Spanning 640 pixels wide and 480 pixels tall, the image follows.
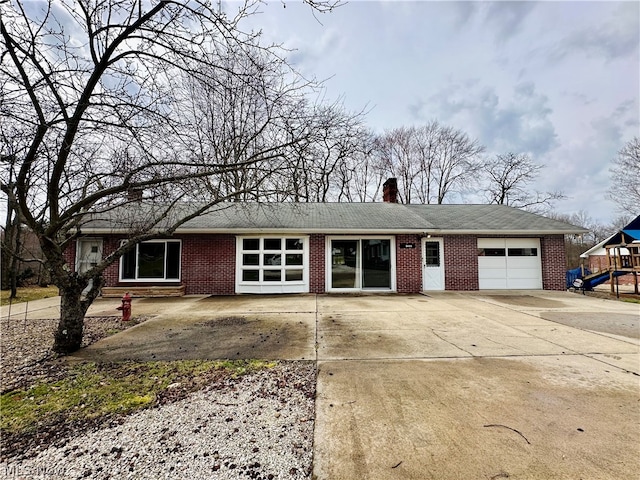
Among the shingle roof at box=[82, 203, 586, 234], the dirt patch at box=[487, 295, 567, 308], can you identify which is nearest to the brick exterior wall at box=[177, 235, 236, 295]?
the shingle roof at box=[82, 203, 586, 234]

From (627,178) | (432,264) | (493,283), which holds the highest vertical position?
(627,178)

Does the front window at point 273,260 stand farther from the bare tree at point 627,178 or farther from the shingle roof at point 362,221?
the bare tree at point 627,178

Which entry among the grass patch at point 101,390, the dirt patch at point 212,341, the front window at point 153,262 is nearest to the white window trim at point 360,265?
the dirt patch at point 212,341

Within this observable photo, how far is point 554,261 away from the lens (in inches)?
457

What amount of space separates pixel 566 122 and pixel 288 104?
1163 cm

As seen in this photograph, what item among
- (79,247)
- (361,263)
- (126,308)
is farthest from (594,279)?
(79,247)

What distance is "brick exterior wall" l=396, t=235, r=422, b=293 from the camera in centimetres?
1110

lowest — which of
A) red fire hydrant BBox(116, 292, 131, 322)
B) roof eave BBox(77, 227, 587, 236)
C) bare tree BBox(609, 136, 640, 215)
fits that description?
red fire hydrant BBox(116, 292, 131, 322)

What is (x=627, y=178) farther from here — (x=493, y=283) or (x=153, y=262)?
(x=153, y=262)

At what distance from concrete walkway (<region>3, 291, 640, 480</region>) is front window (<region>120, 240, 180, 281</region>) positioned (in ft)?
11.7

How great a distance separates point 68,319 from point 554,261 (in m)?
15.0

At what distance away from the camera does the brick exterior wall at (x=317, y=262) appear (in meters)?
11.0

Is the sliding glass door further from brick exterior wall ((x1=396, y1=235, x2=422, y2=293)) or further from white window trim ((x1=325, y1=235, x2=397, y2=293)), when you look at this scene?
brick exterior wall ((x1=396, y1=235, x2=422, y2=293))

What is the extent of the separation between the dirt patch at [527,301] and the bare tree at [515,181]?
61.2ft
